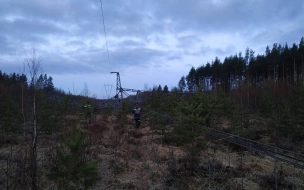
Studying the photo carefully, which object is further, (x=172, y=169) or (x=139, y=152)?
(x=139, y=152)

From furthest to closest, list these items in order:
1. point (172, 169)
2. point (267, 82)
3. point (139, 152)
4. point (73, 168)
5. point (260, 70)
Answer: point (260, 70) → point (267, 82) → point (139, 152) → point (172, 169) → point (73, 168)

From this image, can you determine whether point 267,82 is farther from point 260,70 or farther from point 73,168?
point 73,168

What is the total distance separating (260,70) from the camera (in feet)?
166

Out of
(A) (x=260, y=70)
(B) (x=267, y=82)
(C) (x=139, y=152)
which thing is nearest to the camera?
(C) (x=139, y=152)

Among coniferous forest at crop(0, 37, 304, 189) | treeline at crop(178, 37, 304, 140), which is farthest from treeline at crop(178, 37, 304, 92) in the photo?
coniferous forest at crop(0, 37, 304, 189)

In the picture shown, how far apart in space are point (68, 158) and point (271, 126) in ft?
50.6

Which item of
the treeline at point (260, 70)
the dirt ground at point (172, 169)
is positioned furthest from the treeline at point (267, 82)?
the dirt ground at point (172, 169)

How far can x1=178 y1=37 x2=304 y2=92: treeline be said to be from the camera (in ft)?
146

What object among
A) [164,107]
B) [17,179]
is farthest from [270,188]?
[164,107]

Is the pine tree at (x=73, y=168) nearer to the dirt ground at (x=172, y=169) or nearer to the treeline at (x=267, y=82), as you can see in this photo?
the dirt ground at (x=172, y=169)

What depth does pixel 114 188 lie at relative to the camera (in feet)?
25.1

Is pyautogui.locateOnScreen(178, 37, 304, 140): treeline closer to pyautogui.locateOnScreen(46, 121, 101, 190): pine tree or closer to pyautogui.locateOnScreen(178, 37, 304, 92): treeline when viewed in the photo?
pyautogui.locateOnScreen(178, 37, 304, 92): treeline

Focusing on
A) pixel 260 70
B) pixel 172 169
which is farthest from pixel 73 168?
pixel 260 70

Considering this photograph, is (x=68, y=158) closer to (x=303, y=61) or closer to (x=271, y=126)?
(x=271, y=126)
